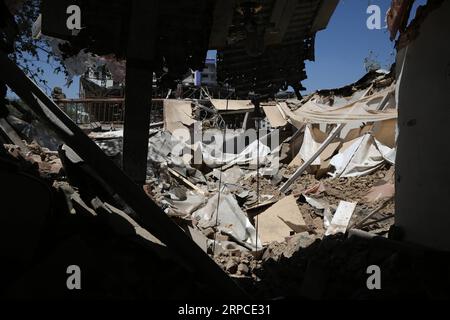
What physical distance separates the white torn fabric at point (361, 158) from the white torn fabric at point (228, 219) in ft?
13.5

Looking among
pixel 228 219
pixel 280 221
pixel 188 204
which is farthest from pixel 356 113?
pixel 188 204

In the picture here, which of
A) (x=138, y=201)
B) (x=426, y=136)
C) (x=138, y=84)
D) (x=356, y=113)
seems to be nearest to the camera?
(x=138, y=201)

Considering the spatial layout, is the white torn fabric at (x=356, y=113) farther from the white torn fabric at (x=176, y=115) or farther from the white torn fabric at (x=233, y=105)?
A: the white torn fabric at (x=176, y=115)

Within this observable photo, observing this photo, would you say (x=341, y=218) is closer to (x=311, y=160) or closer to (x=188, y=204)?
(x=311, y=160)

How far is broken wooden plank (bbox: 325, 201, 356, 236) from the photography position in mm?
7518

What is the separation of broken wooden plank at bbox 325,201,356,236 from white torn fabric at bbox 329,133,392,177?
2410 millimetres

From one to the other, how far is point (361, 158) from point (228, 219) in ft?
16.6

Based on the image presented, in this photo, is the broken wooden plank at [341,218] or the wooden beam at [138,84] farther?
the broken wooden plank at [341,218]

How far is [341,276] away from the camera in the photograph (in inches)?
167

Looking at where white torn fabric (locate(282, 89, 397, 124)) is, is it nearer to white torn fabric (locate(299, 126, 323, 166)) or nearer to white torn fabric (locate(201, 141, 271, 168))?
white torn fabric (locate(299, 126, 323, 166))

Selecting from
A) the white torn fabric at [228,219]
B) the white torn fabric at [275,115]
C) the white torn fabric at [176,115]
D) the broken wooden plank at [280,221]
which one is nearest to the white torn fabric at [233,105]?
the white torn fabric at [275,115]

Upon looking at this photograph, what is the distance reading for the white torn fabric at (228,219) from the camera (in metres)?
7.19

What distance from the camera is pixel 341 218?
26.1 ft

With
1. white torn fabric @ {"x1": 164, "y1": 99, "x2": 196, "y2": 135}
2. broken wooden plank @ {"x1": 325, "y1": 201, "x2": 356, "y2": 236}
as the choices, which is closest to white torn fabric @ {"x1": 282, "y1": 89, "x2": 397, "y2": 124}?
broken wooden plank @ {"x1": 325, "y1": 201, "x2": 356, "y2": 236}
